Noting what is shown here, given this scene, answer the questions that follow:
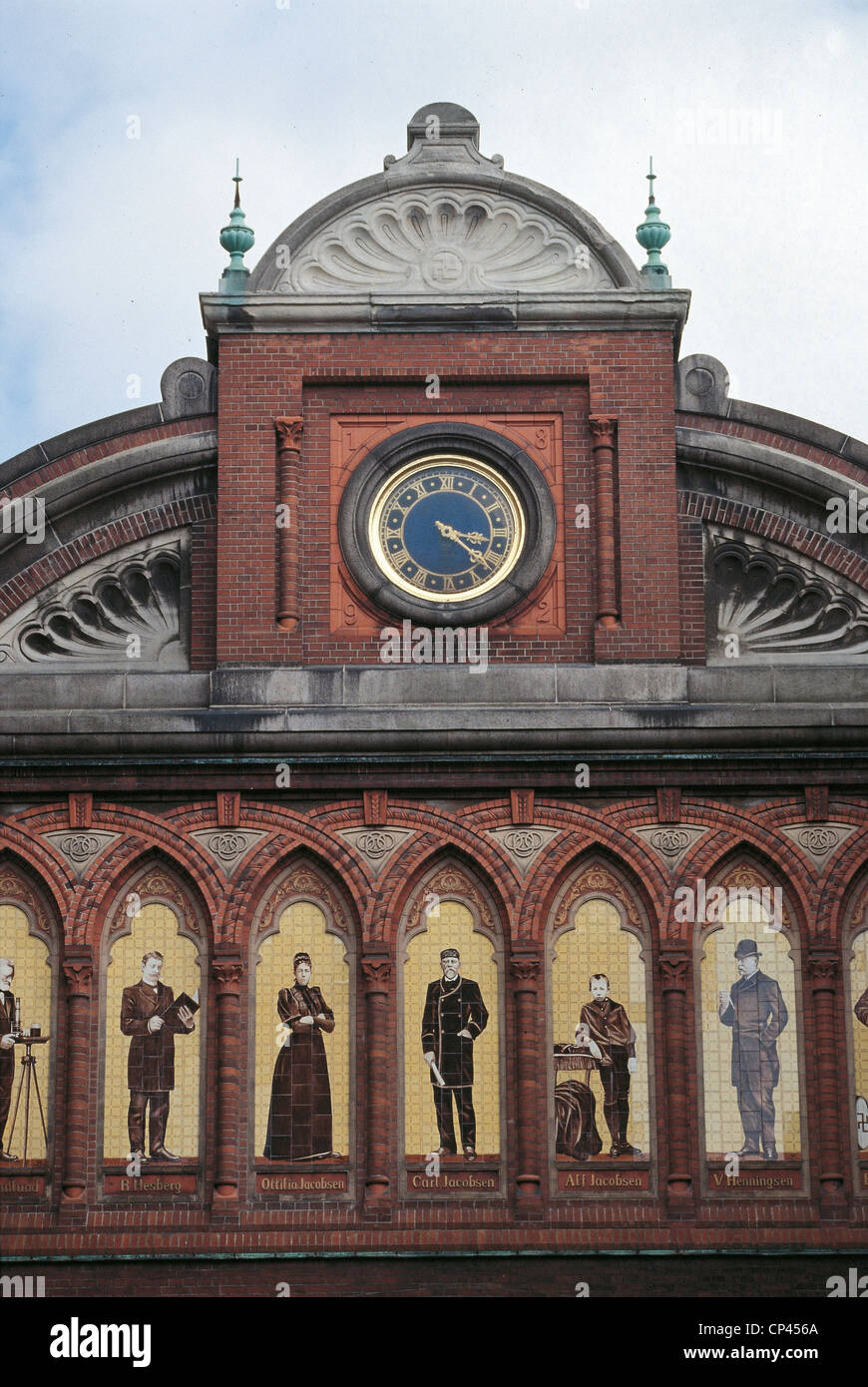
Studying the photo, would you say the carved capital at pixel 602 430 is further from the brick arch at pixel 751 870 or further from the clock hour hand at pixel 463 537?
the brick arch at pixel 751 870

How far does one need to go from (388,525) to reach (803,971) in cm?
507

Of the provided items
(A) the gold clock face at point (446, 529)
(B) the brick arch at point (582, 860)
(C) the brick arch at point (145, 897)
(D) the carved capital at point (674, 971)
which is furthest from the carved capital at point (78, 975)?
(D) the carved capital at point (674, 971)

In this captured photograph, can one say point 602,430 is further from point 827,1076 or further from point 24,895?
point 24,895

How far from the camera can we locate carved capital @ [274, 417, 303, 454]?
24.9m

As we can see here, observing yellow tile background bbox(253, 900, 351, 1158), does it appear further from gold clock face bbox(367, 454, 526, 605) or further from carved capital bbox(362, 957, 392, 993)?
gold clock face bbox(367, 454, 526, 605)

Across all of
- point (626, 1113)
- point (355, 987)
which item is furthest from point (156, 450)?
point (626, 1113)

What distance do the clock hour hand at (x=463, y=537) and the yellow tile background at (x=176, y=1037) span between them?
3908mm

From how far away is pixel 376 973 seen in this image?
2356 centimetres

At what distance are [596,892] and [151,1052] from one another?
150 inches

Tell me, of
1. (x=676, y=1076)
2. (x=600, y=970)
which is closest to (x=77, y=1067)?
(x=600, y=970)

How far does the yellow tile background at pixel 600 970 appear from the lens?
76.9 ft

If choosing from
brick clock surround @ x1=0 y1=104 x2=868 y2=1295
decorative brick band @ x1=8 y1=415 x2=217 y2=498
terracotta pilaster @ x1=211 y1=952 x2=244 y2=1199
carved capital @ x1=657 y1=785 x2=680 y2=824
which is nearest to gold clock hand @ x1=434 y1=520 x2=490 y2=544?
brick clock surround @ x1=0 y1=104 x2=868 y2=1295

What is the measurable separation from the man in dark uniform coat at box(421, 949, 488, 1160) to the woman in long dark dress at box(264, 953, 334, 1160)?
82cm

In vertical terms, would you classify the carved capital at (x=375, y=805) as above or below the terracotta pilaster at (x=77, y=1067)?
above
